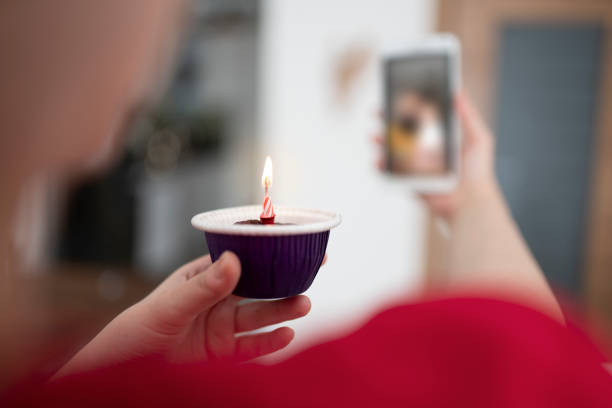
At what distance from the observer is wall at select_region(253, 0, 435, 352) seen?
1.49 metres

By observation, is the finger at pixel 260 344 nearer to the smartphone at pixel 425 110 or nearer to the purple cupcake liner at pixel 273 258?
the purple cupcake liner at pixel 273 258

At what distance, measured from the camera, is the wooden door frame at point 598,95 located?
5.00ft

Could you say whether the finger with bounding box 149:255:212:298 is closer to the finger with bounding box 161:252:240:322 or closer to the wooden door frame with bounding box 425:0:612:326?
the finger with bounding box 161:252:240:322

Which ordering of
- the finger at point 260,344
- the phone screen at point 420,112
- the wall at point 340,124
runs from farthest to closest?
the wall at point 340,124 < the phone screen at point 420,112 < the finger at point 260,344

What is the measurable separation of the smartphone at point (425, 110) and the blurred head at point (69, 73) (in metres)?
0.52

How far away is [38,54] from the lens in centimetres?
17

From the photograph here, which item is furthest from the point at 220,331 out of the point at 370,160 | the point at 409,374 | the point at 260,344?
the point at 370,160

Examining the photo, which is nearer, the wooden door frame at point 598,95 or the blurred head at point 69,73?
the blurred head at point 69,73

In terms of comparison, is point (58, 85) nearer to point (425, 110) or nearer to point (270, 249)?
point (270, 249)

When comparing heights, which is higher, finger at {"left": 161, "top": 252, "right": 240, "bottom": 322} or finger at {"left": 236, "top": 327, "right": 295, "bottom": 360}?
finger at {"left": 161, "top": 252, "right": 240, "bottom": 322}

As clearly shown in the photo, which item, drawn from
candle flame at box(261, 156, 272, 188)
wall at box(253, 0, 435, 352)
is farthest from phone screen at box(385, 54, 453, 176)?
wall at box(253, 0, 435, 352)

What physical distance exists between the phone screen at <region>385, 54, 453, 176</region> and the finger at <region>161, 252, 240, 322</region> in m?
Answer: 0.54

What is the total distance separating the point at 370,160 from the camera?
1.55 meters

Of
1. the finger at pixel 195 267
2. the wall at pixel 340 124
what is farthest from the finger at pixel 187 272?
the wall at pixel 340 124
